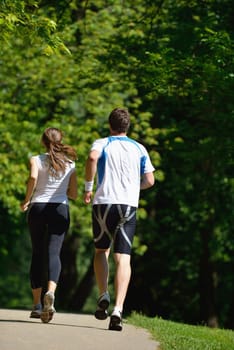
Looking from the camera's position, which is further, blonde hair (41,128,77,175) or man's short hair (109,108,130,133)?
blonde hair (41,128,77,175)

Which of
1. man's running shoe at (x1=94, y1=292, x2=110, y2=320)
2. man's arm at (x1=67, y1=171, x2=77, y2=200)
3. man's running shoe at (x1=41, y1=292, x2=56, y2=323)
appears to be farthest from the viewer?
man's arm at (x1=67, y1=171, x2=77, y2=200)

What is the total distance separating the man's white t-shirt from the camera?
29.0 feet

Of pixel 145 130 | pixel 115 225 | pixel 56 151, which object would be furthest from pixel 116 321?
pixel 145 130

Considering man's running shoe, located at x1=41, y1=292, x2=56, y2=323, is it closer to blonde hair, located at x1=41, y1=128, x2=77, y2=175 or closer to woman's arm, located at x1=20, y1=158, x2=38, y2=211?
woman's arm, located at x1=20, y1=158, x2=38, y2=211

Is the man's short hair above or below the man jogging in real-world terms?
above

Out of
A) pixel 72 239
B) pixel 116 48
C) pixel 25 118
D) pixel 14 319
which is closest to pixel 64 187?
pixel 14 319

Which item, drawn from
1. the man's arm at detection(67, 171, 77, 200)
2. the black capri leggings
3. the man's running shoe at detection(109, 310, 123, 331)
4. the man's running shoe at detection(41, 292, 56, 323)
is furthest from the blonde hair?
the man's running shoe at detection(109, 310, 123, 331)

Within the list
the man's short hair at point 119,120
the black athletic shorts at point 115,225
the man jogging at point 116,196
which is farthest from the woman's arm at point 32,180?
the man's short hair at point 119,120

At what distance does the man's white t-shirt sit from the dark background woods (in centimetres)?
630

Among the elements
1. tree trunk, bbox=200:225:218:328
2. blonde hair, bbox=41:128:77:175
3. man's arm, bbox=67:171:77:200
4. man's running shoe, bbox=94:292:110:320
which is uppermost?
blonde hair, bbox=41:128:77:175

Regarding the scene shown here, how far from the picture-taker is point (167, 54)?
577 inches

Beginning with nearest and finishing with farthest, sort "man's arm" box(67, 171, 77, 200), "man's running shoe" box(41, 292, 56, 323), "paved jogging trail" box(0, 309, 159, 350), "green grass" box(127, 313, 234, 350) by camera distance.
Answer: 1. "paved jogging trail" box(0, 309, 159, 350)
2. "green grass" box(127, 313, 234, 350)
3. "man's running shoe" box(41, 292, 56, 323)
4. "man's arm" box(67, 171, 77, 200)

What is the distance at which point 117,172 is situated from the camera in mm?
8875

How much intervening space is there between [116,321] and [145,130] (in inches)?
631
